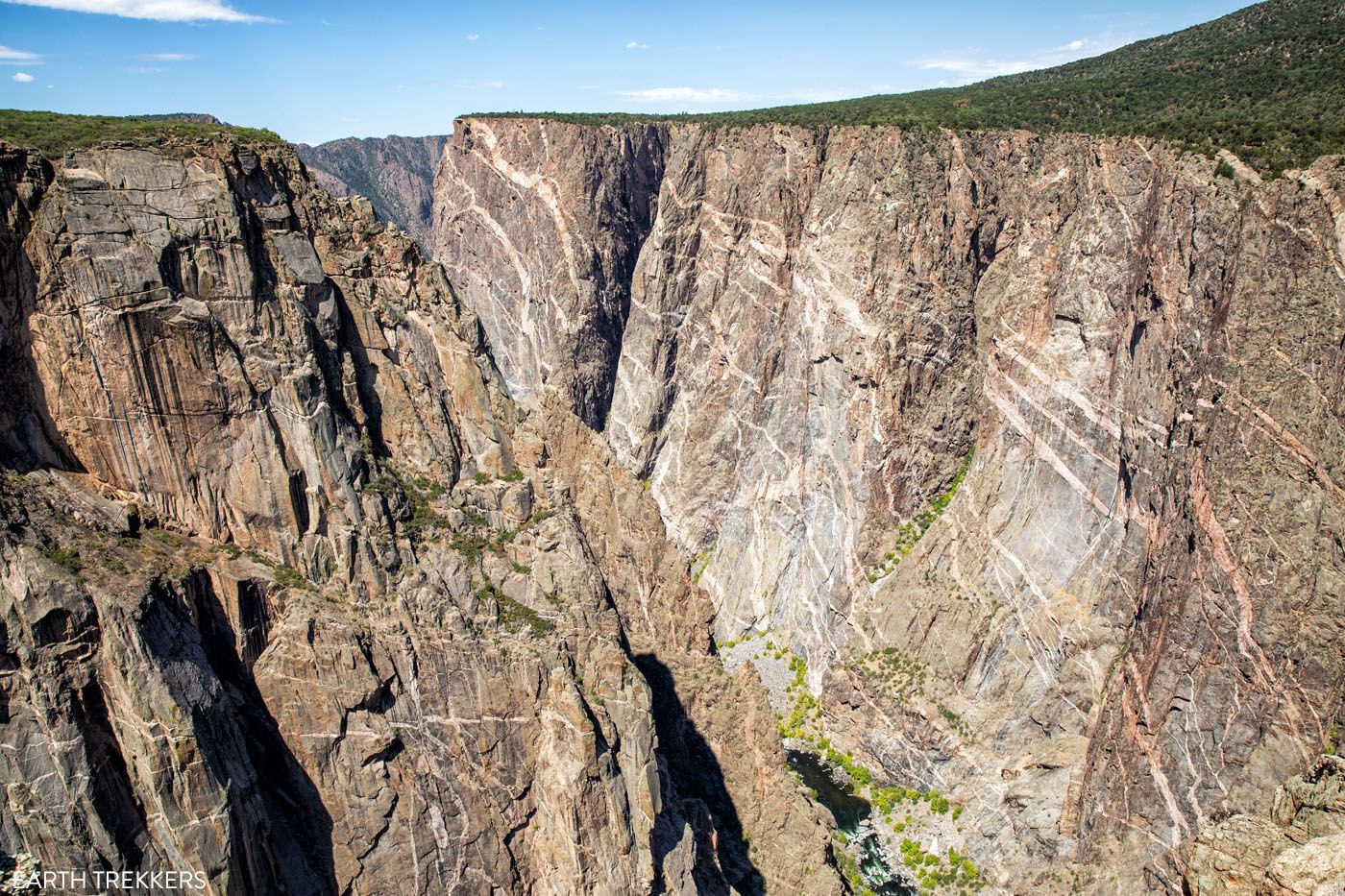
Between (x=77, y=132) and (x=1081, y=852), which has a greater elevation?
(x=77, y=132)

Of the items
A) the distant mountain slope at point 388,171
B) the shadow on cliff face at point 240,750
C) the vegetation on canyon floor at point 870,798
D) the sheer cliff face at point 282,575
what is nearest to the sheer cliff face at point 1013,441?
the vegetation on canyon floor at point 870,798

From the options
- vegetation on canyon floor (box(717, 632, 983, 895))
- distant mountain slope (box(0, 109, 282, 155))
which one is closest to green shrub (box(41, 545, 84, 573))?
distant mountain slope (box(0, 109, 282, 155))

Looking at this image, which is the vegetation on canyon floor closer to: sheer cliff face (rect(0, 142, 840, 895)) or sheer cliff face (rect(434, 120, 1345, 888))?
sheer cliff face (rect(434, 120, 1345, 888))

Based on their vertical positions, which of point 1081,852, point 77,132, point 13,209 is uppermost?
point 77,132

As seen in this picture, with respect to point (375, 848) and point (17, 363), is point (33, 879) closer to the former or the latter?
point (375, 848)

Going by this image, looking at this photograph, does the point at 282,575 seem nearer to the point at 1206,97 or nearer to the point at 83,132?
the point at 83,132

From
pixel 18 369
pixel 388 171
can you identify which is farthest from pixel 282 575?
pixel 388 171

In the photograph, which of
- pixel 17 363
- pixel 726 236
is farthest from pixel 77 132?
pixel 726 236
